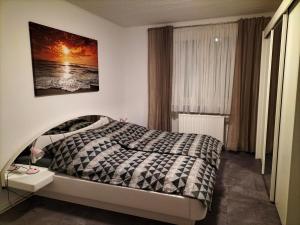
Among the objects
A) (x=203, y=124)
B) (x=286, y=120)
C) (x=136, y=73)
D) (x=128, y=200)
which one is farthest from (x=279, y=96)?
(x=136, y=73)

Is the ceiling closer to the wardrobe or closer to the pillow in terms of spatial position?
the wardrobe

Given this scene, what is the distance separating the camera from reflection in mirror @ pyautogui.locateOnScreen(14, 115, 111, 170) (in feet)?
7.96

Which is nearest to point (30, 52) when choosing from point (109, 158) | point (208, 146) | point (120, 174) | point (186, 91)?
point (109, 158)

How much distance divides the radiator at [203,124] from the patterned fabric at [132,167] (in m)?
1.65

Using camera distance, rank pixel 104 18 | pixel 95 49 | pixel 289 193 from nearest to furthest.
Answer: pixel 289 193 → pixel 95 49 → pixel 104 18

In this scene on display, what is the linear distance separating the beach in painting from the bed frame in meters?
0.69

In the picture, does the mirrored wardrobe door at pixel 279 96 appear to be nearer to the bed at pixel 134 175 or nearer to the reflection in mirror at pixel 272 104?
the reflection in mirror at pixel 272 104

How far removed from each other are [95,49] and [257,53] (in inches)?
105

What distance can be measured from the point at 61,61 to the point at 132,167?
5.63ft

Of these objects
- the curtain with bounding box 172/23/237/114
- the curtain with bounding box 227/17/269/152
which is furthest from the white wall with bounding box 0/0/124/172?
the curtain with bounding box 227/17/269/152

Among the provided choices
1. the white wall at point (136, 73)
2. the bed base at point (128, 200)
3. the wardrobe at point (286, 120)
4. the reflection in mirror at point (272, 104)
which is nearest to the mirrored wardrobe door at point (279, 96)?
the wardrobe at point (286, 120)

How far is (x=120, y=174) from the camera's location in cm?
216

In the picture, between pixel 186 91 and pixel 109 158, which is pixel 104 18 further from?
pixel 109 158

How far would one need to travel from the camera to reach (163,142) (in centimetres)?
309
